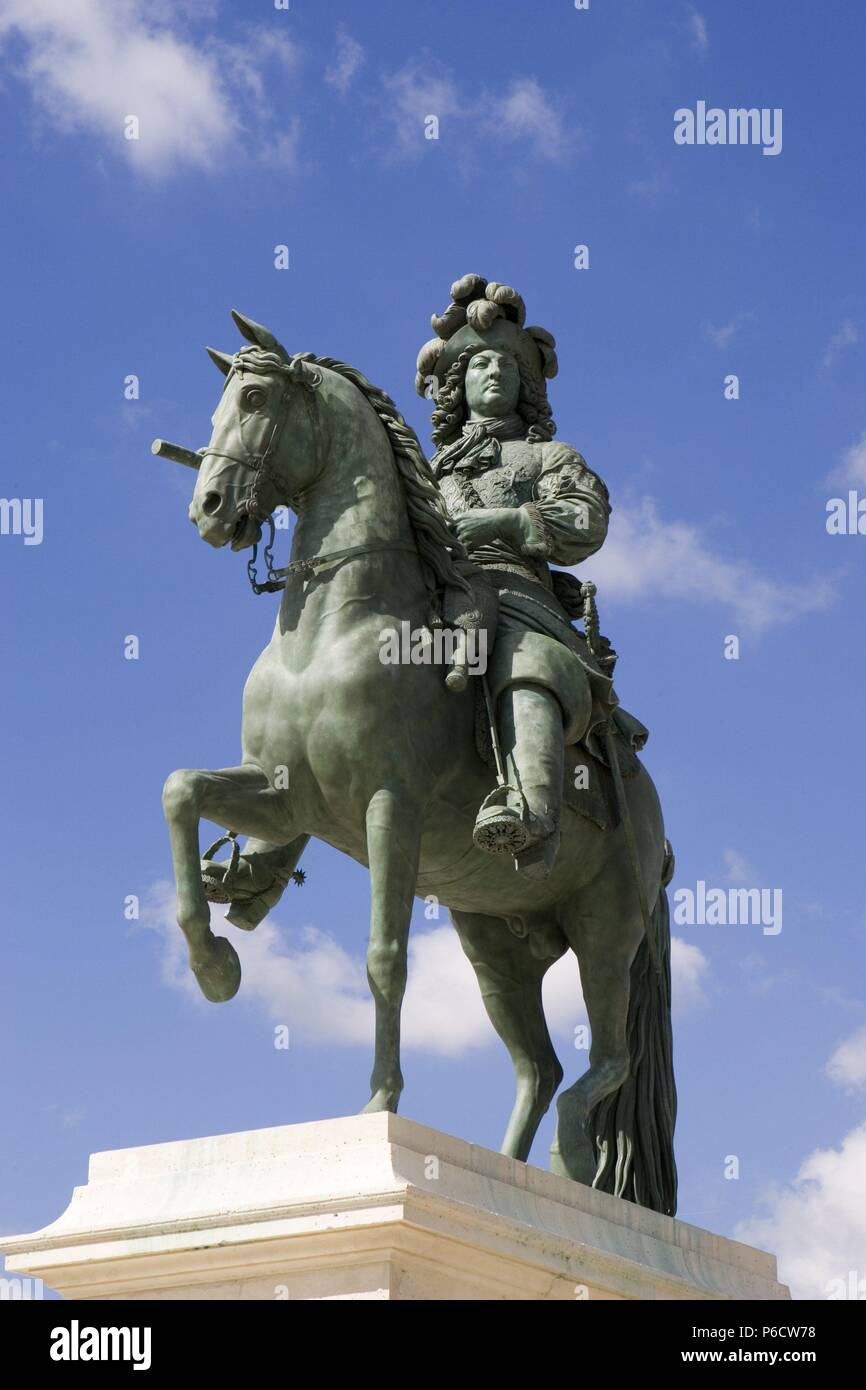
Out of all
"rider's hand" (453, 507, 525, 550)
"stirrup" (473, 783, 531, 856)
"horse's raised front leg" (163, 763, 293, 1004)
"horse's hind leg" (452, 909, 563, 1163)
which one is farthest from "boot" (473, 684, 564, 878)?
"horse's hind leg" (452, 909, 563, 1163)

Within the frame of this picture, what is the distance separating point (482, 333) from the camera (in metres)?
12.0

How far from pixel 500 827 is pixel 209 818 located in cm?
127

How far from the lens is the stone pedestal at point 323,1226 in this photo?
858 centimetres

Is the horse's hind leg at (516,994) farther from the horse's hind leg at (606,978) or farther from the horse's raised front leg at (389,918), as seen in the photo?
the horse's raised front leg at (389,918)

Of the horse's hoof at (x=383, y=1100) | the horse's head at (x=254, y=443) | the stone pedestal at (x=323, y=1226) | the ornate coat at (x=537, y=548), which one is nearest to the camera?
the stone pedestal at (x=323, y=1226)

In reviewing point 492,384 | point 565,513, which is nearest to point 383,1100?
point 565,513

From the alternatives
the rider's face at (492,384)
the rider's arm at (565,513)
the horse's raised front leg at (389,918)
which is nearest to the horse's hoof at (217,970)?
the horse's raised front leg at (389,918)

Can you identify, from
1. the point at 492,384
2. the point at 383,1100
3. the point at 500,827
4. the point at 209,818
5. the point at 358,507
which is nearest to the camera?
the point at 383,1100

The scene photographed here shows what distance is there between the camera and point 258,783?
996 centimetres

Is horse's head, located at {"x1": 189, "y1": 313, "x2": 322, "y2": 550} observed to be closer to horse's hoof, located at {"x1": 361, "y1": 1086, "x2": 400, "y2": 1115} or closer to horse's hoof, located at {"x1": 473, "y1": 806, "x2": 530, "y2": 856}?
horse's hoof, located at {"x1": 473, "y1": 806, "x2": 530, "y2": 856}

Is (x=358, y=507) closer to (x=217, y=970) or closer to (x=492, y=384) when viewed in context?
(x=492, y=384)

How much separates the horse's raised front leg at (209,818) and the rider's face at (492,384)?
2851 mm

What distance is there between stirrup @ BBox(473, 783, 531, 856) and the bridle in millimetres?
1281
